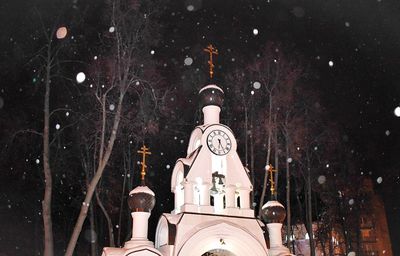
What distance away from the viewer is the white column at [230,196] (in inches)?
551

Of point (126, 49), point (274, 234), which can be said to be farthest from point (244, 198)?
point (126, 49)

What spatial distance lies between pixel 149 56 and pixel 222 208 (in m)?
6.06

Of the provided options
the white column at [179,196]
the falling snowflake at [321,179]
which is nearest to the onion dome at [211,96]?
the white column at [179,196]

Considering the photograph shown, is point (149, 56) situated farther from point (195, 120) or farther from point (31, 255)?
point (31, 255)

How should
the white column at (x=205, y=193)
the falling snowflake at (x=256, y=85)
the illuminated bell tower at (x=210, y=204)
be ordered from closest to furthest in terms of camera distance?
the illuminated bell tower at (x=210, y=204) < the white column at (x=205, y=193) < the falling snowflake at (x=256, y=85)

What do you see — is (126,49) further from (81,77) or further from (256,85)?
(256,85)

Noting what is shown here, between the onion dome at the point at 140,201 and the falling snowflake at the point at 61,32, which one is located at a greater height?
the falling snowflake at the point at 61,32

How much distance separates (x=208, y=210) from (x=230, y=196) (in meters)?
0.97

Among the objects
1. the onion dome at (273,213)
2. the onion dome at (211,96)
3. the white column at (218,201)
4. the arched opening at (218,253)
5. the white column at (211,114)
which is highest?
the onion dome at (211,96)

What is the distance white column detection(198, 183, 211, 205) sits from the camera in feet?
44.8

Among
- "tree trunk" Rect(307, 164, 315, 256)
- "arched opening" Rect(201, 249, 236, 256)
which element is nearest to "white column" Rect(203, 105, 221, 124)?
"arched opening" Rect(201, 249, 236, 256)

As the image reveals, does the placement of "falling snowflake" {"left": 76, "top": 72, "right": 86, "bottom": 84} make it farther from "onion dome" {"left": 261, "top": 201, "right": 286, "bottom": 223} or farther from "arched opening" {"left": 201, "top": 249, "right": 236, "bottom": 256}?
"arched opening" {"left": 201, "top": 249, "right": 236, "bottom": 256}

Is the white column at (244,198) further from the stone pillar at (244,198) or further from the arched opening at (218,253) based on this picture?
the arched opening at (218,253)

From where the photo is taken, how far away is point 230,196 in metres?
14.1
